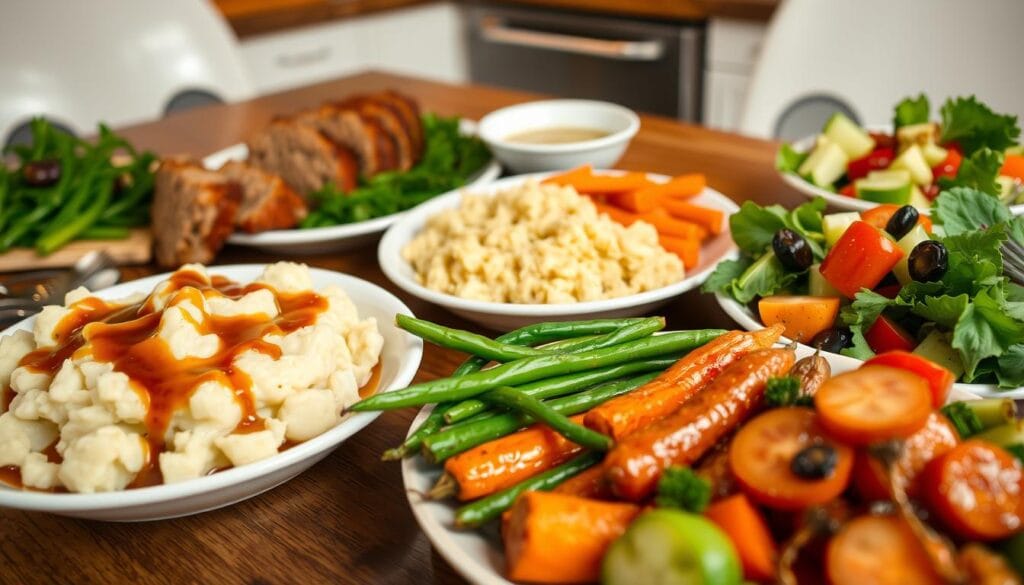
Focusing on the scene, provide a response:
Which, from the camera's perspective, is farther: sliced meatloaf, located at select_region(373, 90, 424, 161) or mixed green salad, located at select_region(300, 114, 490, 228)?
sliced meatloaf, located at select_region(373, 90, 424, 161)

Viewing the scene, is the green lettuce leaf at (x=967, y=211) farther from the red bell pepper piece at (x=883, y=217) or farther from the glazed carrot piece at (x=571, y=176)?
the glazed carrot piece at (x=571, y=176)

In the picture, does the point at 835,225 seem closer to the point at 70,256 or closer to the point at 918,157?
the point at 918,157

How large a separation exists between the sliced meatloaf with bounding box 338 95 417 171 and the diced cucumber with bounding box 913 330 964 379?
5.88ft

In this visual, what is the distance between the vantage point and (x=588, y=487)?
1169 mm

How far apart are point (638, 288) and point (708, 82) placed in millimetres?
3831

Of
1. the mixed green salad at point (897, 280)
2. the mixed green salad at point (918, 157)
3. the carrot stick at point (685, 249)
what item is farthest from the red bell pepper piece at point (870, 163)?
the carrot stick at point (685, 249)

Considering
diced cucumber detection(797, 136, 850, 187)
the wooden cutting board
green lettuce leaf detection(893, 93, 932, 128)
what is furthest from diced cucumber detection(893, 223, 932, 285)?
the wooden cutting board

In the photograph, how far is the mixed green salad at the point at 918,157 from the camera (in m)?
2.16

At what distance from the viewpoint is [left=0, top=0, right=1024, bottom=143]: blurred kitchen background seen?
3615 millimetres

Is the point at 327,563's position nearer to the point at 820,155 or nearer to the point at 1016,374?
the point at 1016,374

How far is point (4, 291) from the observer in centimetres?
223

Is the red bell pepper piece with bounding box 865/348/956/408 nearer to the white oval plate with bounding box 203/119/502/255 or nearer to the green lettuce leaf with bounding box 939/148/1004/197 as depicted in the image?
the green lettuce leaf with bounding box 939/148/1004/197

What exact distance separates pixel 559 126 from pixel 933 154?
4.10 ft

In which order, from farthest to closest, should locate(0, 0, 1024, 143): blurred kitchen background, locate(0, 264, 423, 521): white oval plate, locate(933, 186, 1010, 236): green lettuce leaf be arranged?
locate(0, 0, 1024, 143): blurred kitchen background, locate(933, 186, 1010, 236): green lettuce leaf, locate(0, 264, 423, 521): white oval plate
